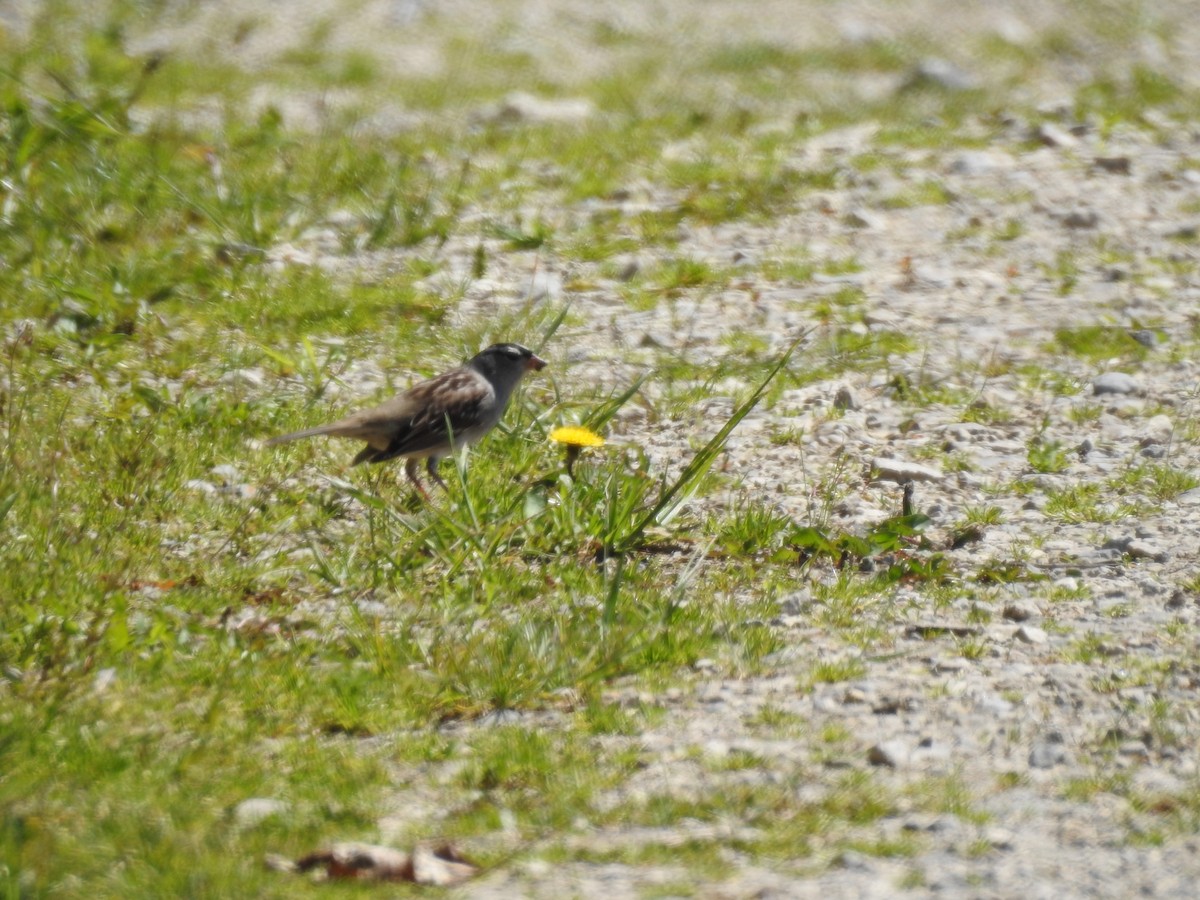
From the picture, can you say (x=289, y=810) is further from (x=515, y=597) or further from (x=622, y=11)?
(x=622, y=11)

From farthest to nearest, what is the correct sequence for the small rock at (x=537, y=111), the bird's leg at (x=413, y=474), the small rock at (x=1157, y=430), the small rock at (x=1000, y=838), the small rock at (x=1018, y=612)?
the small rock at (x=537, y=111) → the small rock at (x=1157, y=430) → the bird's leg at (x=413, y=474) → the small rock at (x=1018, y=612) → the small rock at (x=1000, y=838)

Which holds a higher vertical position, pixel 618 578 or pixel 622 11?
pixel 622 11

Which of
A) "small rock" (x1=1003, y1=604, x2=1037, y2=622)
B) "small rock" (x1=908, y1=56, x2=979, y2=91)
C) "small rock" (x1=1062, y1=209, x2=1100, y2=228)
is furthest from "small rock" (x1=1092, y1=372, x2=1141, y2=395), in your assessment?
"small rock" (x1=908, y1=56, x2=979, y2=91)

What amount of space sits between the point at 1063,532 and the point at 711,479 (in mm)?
1555

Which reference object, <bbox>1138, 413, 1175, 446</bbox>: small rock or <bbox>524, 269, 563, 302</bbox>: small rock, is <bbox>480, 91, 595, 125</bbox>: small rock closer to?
<bbox>524, 269, 563, 302</bbox>: small rock

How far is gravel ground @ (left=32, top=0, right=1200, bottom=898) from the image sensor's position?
15.2 ft

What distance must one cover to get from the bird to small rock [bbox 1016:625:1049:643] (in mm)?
2445

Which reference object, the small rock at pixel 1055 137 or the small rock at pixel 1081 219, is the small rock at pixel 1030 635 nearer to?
the small rock at pixel 1081 219

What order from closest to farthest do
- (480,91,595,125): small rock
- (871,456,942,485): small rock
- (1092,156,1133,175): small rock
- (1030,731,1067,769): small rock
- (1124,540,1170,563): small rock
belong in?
(1030,731,1067,769): small rock < (1124,540,1170,563): small rock < (871,456,942,485): small rock < (1092,156,1133,175): small rock < (480,91,595,125): small rock

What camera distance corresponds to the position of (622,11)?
1605 centimetres

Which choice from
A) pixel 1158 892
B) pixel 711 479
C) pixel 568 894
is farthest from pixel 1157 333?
pixel 568 894

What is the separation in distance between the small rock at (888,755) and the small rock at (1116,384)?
411 cm

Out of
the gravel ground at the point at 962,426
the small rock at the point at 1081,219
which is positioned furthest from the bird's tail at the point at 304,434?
the small rock at the point at 1081,219

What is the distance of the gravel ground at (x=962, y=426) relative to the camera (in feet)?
15.2
